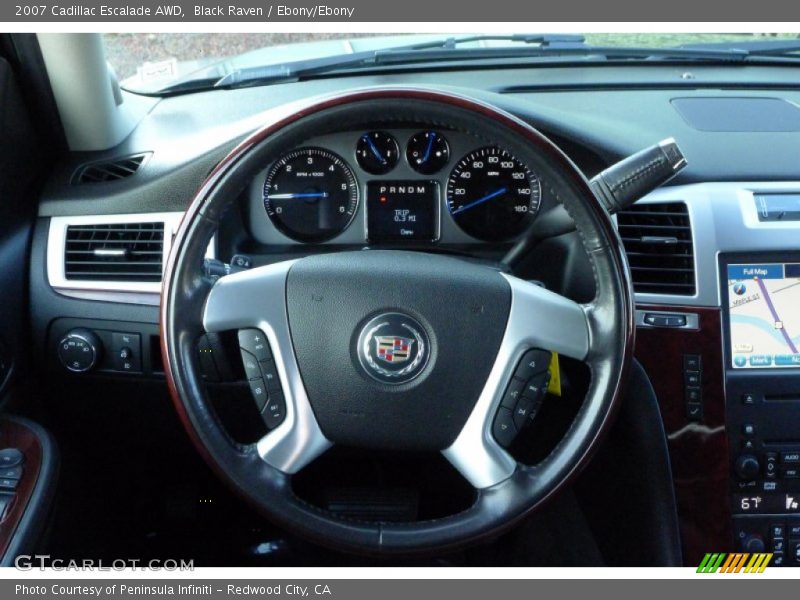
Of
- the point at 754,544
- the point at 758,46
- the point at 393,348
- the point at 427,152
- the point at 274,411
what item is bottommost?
the point at 754,544

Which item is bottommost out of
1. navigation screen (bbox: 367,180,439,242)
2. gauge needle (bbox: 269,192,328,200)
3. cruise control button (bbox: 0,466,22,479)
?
cruise control button (bbox: 0,466,22,479)

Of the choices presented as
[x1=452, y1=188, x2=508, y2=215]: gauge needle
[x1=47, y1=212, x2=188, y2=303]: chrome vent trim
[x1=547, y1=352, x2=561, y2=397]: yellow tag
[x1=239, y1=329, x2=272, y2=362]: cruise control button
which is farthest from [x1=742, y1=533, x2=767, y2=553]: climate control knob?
[x1=47, y1=212, x2=188, y2=303]: chrome vent trim

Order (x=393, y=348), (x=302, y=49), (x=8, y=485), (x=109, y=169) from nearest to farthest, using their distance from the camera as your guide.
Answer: (x=393, y=348) → (x=8, y=485) → (x=109, y=169) → (x=302, y=49)

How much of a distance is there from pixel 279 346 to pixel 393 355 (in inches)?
7.8

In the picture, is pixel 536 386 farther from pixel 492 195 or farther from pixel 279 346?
pixel 492 195

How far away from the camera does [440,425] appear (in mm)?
1597

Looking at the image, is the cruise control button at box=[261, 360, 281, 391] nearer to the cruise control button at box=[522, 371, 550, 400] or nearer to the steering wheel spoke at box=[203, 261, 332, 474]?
the steering wheel spoke at box=[203, 261, 332, 474]

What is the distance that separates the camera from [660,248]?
204 cm

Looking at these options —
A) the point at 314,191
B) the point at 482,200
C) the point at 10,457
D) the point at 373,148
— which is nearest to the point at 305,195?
the point at 314,191

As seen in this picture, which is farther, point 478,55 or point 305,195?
point 478,55

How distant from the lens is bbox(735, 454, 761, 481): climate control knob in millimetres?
2059

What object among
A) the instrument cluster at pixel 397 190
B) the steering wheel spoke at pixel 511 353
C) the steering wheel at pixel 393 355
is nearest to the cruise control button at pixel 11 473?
the steering wheel at pixel 393 355

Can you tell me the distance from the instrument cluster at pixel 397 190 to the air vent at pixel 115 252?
244 mm
